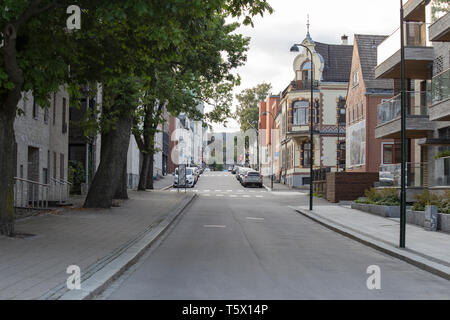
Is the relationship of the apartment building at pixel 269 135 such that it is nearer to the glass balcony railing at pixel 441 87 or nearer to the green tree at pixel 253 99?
the green tree at pixel 253 99

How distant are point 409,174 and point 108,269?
796 inches

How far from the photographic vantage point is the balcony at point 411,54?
27.0m

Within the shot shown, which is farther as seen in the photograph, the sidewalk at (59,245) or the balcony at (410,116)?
the balcony at (410,116)

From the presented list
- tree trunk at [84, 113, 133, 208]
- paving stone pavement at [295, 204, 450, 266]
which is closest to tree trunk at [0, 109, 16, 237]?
paving stone pavement at [295, 204, 450, 266]

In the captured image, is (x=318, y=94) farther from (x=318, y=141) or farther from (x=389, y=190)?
(x=389, y=190)

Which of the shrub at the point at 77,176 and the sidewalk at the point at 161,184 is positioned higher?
the shrub at the point at 77,176

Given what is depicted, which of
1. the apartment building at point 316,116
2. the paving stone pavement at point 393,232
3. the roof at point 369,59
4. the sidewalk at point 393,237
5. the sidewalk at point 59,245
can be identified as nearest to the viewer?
the sidewalk at point 59,245

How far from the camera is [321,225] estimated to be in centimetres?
2208

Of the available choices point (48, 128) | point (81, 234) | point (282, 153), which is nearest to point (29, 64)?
point (81, 234)

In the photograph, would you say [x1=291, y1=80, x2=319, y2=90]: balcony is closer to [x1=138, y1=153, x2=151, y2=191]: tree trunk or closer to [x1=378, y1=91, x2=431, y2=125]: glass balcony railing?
[x1=138, y1=153, x2=151, y2=191]: tree trunk

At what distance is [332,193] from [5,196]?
2449cm

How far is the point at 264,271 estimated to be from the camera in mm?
10078

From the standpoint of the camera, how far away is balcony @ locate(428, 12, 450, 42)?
74.3ft

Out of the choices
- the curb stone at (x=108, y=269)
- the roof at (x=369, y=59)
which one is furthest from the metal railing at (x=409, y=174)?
the roof at (x=369, y=59)
